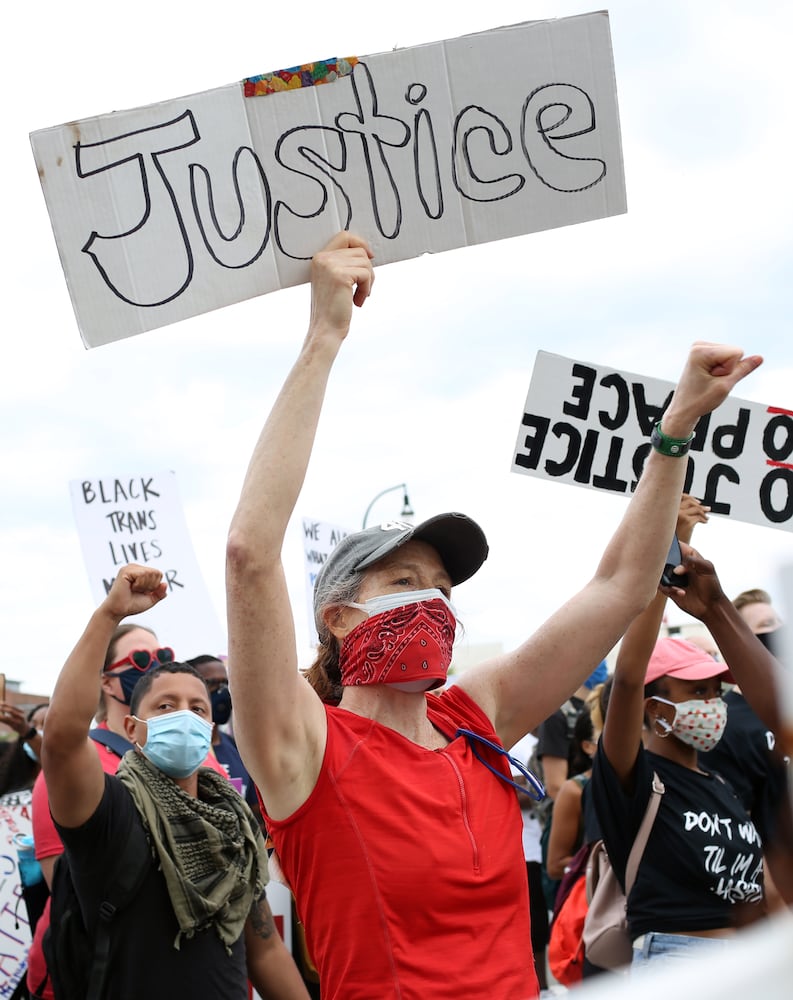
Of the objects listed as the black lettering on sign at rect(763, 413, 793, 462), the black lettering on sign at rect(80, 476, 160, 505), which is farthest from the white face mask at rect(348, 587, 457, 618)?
the black lettering on sign at rect(80, 476, 160, 505)

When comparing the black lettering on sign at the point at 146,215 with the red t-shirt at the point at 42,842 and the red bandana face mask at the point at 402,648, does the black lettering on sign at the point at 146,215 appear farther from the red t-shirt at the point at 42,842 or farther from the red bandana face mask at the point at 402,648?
the red t-shirt at the point at 42,842

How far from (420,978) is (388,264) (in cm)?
163

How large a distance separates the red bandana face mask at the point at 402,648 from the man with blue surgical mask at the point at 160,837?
3.24ft

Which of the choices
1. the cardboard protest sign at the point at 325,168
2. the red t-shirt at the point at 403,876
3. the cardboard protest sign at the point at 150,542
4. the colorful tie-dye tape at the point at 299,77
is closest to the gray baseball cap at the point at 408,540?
the red t-shirt at the point at 403,876

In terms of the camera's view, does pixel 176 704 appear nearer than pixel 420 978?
No

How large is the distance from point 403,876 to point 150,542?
580cm

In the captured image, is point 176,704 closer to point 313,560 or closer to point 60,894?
point 60,894

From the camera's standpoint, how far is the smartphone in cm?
349

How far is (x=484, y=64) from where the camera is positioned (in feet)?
9.48

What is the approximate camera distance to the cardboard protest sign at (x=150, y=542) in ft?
24.6

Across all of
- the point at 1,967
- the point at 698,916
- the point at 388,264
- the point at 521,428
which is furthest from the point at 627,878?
the point at 1,967

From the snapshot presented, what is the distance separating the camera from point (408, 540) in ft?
8.96

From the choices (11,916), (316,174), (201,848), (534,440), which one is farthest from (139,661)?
(316,174)

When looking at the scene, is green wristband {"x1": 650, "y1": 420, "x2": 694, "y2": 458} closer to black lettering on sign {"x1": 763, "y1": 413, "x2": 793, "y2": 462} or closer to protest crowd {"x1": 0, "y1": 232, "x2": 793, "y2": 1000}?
protest crowd {"x1": 0, "y1": 232, "x2": 793, "y2": 1000}
